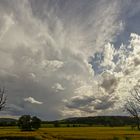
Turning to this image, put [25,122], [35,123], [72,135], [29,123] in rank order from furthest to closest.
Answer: [29,123] → [25,122] → [35,123] → [72,135]

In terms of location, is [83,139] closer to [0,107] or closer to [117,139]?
[117,139]

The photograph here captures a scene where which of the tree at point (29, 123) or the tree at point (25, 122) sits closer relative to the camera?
the tree at point (25, 122)

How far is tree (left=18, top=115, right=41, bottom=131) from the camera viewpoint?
134725mm

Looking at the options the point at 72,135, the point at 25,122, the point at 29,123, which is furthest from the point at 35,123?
the point at 72,135

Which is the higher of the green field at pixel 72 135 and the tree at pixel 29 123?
the tree at pixel 29 123

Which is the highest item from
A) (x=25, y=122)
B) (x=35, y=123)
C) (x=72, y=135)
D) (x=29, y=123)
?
(x=25, y=122)

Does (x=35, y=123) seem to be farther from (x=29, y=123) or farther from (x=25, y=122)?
(x=25, y=122)

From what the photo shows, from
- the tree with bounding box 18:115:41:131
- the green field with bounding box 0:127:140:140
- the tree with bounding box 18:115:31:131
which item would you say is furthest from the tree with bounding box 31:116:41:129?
the green field with bounding box 0:127:140:140

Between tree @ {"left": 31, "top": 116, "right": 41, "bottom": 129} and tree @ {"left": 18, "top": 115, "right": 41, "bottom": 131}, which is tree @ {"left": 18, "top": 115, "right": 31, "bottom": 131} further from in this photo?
tree @ {"left": 31, "top": 116, "right": 41, "bottom": 129}

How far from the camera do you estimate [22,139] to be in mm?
61719

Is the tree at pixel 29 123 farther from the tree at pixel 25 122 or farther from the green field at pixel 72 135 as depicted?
the green field at pixel 72 135

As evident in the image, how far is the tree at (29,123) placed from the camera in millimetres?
134725

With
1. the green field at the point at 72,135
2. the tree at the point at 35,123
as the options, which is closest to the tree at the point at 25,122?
the tree at the point at 35,123

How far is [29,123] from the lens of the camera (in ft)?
452
